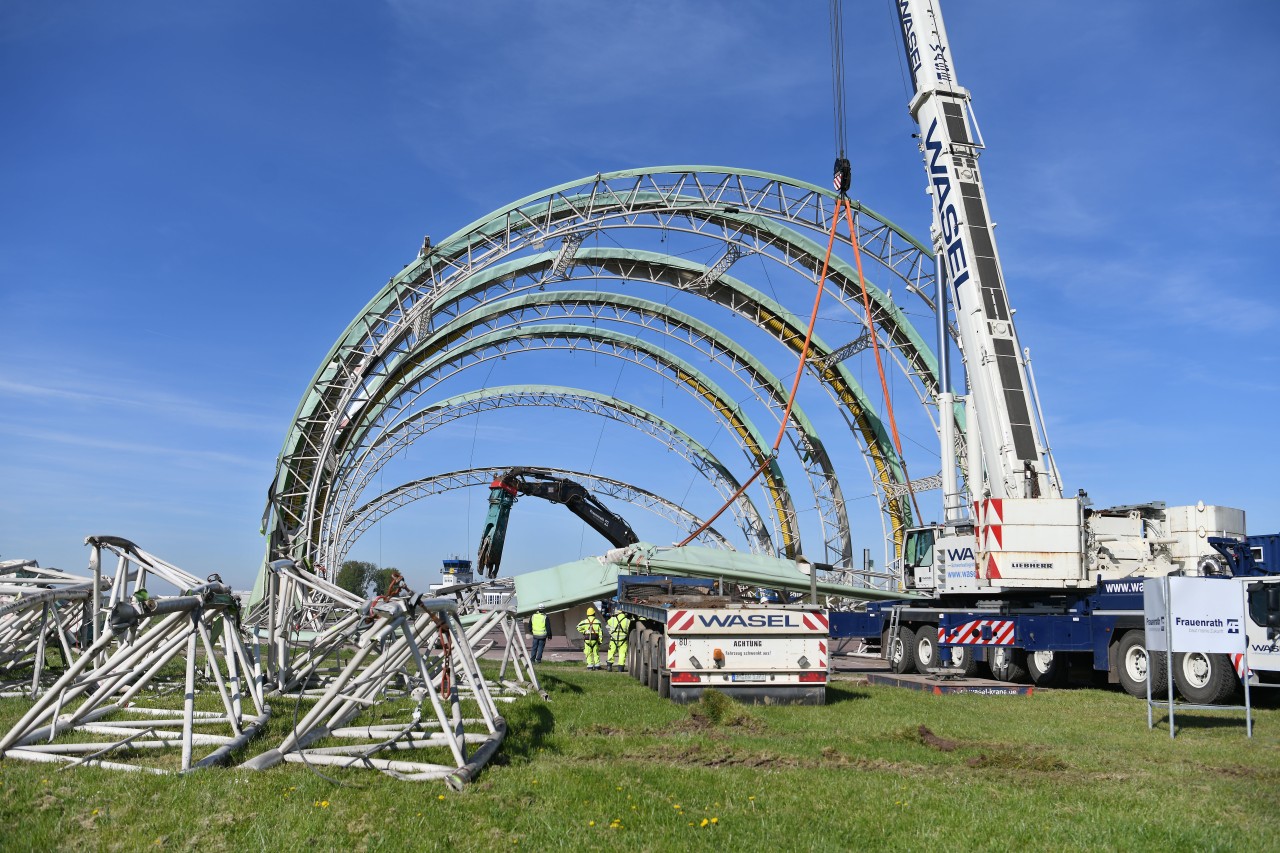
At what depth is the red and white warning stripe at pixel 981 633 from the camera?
1845 centimetres

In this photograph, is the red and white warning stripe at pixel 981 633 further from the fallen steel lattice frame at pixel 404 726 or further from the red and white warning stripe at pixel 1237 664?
the fallen steel lattice frame at pixel 404 726

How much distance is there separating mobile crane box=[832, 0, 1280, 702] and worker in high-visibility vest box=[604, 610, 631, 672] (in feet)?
18.3

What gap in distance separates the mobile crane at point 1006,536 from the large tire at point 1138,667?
0.09ft

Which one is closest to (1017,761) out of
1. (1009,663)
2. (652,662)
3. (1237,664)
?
(1237,664)

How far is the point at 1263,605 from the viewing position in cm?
1283

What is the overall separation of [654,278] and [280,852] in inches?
1056

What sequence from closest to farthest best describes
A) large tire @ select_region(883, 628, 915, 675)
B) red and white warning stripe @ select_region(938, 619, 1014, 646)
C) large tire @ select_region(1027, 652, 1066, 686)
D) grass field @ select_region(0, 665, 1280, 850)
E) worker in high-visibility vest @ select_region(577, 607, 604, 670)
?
grass field @ select_region(0, 665, 1280, 850)
large tire @ select_region(1027, 652, 1066, 686)
red and white warning stripe @ select_region(938, 619, 1014, 646)
large tire @ select_region(883, 628, 915, 675)
worker in high-visibility vest @ select_region(577, 607, 604, 670)

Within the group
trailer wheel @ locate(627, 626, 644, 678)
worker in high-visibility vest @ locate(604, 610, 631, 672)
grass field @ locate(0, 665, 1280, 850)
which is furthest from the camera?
worker in high-visibility vest @ locate(604, 610, 631, 672)

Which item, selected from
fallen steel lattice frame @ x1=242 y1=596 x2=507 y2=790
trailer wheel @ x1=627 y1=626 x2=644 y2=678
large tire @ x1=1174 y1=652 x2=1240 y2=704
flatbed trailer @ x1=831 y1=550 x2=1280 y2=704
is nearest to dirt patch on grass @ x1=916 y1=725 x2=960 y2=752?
flatbed trailer @ x1=831 y1=550 x2=1280 y2=704

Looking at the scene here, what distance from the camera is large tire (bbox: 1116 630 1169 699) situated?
1562 cm

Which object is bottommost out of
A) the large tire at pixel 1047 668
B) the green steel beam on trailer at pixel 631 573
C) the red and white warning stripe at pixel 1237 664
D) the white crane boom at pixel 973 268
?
the large tire at pixel 1047 668

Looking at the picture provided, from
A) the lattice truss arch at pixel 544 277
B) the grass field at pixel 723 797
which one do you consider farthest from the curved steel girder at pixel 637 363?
the grass field at pixel 723 797

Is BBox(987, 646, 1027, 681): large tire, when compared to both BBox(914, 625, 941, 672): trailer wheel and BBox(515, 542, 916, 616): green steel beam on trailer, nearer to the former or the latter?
BBox(914, 625, 941, 672): trailer wheel

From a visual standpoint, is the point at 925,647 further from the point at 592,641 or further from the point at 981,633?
the point at 592,641
